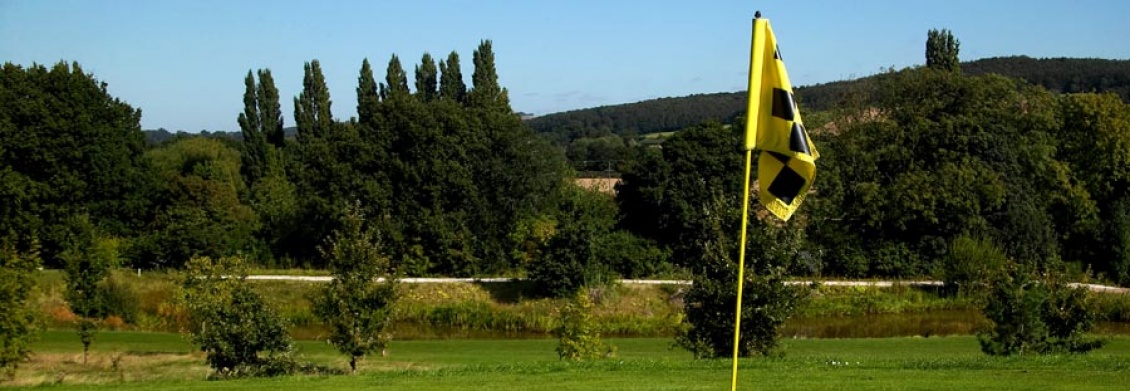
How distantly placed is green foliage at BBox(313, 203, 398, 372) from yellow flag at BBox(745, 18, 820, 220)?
15.7 m

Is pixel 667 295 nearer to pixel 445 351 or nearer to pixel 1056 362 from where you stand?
pixel 445 351

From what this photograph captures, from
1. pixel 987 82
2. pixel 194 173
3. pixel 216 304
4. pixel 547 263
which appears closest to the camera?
pixel 216 304

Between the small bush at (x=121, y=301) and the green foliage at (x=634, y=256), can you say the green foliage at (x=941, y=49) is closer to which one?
the green foliage at (x=634, y=256)

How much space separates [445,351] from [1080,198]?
42094mm

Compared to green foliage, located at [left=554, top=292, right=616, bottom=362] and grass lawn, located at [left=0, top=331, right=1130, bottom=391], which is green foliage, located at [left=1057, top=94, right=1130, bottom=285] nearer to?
grass lawn, located at [left=0, top=331, right=1130, bottom=391]

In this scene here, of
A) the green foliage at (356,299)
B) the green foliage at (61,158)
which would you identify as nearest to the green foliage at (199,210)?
the green foliage at (61,158)

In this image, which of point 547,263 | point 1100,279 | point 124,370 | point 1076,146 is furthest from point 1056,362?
point 1076,146

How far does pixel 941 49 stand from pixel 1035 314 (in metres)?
71.9

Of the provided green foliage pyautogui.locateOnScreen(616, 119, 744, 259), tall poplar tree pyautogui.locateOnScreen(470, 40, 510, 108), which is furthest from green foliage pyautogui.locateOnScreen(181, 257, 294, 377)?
tall poplar tree pyautogui.locateOnScreen(470, 40, 510, 108)

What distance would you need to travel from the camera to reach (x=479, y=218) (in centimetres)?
6259

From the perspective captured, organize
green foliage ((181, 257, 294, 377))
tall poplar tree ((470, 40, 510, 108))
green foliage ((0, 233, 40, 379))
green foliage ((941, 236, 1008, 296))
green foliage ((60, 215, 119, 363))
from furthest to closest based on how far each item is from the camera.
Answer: tall poplar tree ((470, 40, 510, 108)) → green foliage ((941, 236, 1008, 296)) → green foliage ((60, 215, 119, 363)) → green foliage ((0, 233, 40, 379)) → green foliage ((181, 257, 294, 377))

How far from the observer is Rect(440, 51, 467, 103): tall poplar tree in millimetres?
92125

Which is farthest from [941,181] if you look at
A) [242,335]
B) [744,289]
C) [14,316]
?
[14,316]

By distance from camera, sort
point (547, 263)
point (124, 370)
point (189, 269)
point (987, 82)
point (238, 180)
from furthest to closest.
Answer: point (238, 180) < point (987, 82) < point (547, 263) < point (189, 269) < point (124, 370)
